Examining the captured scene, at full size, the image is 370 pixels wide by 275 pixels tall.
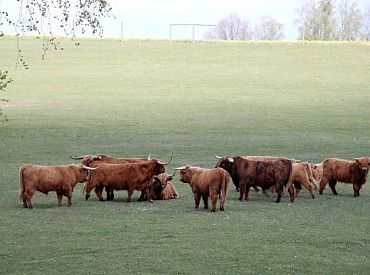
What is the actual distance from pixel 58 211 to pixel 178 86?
40197mm

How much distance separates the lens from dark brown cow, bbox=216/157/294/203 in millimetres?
18047

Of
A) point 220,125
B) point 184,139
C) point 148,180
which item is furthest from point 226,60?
point 148,180

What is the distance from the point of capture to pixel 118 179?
1762 centimetres

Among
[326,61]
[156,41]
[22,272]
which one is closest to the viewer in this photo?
[22,272]

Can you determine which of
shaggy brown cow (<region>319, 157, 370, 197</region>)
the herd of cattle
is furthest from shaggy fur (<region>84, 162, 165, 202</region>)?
shaggy brown cow (<region>319, 157, 370, 197</region>)

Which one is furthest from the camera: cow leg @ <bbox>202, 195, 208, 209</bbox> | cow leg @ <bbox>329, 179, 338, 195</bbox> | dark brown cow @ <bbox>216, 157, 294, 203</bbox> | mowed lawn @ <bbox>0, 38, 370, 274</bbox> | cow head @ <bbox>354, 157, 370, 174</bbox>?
cow leg @ <bbox>329, 179, 338, 195</bbox>

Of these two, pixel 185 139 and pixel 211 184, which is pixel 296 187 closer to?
pixel 211 184

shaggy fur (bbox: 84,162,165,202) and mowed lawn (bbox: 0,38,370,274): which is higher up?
shaggy fur (bbox: 84,162,165,202)

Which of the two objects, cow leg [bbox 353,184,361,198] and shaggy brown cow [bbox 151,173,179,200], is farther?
cow leg [bbox 353,184,361,198]

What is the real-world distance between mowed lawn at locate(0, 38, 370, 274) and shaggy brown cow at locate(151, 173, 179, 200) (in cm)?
40

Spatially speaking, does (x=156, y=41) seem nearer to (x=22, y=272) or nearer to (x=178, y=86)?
(x=178, y=86)

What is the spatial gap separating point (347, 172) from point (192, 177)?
4240 millimetres

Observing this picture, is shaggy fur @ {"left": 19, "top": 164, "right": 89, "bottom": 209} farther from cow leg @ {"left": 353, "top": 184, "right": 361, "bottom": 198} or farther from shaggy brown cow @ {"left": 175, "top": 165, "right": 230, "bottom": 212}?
cow leg @ {"left": 353, "top": 184, "right": 361, "bottom": 198}

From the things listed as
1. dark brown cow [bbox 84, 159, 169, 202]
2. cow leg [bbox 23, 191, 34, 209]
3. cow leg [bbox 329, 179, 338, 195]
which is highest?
dark brown cow [bbox 84, 159, 169, 202]
